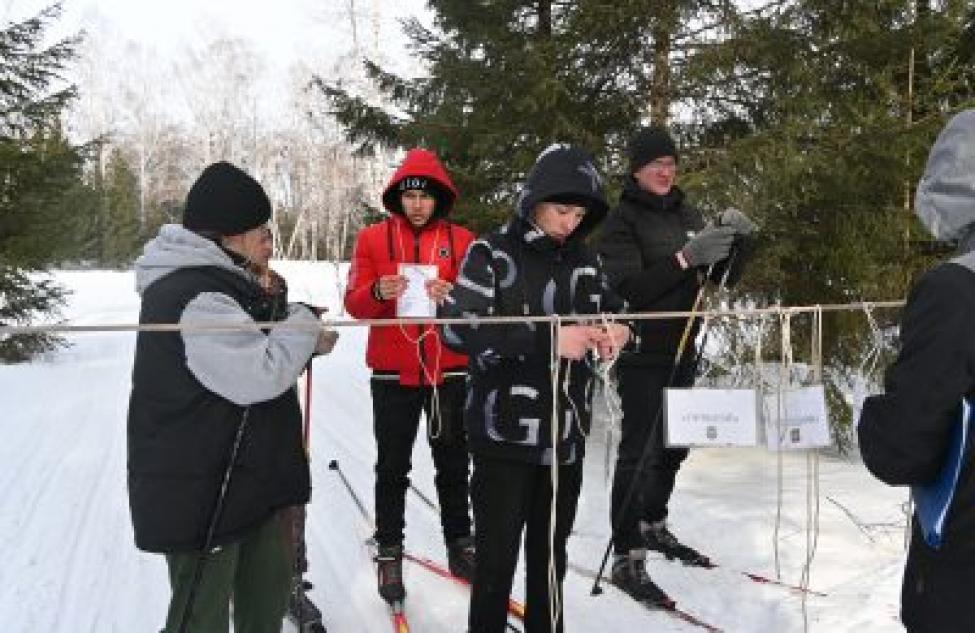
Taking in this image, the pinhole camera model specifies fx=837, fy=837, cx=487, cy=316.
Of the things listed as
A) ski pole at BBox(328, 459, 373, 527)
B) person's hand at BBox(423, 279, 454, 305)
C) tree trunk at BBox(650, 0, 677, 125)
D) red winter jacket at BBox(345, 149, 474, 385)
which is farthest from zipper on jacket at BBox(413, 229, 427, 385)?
tree trunk at BBox(650, 0, 677, 125)

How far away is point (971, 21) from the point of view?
8203 mm

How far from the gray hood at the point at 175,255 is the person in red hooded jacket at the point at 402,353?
147 centimetres

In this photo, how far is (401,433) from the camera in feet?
13.5

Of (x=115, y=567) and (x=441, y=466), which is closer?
(x=441, y=466)

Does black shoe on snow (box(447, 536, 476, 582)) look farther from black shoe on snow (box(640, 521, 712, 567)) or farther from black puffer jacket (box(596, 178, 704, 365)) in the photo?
black puffer jacket (box(596, 178, 704, 365))

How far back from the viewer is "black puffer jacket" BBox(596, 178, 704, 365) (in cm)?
405

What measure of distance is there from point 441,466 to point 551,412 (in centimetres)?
152

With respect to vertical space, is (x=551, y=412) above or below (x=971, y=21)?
below

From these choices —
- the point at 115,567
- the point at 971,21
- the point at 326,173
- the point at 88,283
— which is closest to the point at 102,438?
the point at 115,567


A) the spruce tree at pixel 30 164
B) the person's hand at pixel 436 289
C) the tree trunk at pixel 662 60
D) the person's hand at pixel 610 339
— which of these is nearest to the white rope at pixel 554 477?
the person's hand at pixel 610 339

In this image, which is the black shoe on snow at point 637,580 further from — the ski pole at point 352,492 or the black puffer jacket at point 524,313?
the ski pole at point 352,492

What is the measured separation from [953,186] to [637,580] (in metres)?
2.77

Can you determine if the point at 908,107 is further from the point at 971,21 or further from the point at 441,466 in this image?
the point at 441,466

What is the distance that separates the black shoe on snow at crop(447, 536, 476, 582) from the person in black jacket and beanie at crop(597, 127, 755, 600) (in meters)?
0.75
